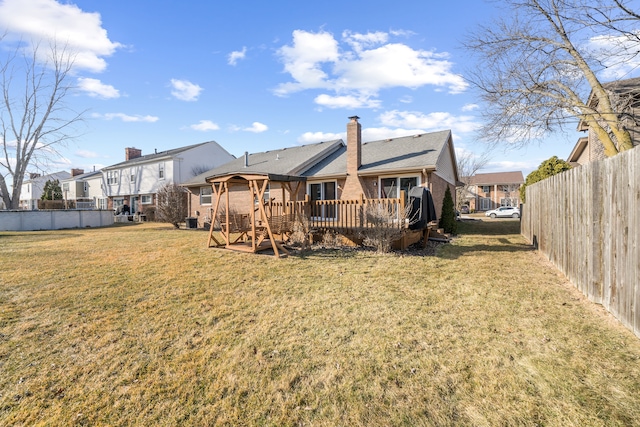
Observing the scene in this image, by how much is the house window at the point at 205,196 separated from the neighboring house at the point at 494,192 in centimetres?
4178

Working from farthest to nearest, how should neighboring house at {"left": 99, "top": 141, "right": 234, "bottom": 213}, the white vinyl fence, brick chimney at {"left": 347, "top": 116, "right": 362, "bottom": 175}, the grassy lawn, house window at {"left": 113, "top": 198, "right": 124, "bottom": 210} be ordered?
house window at {"left": 113, "top": 198, "right": 124, "bottom": 210}, neighboring house at {"left": 99, "top": 141, "right": 234, "bottom": 213}, the white vinyl fence, brick chimney at {"left": 347, "top": 116, "right": 362, "bottom": 175}, the grassy lawn

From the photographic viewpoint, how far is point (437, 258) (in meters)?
8.27

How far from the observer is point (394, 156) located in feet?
49.3

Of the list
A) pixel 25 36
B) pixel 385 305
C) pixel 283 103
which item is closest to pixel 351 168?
pixel 283 103

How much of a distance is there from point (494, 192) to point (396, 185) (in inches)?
1800

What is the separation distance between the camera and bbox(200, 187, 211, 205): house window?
20891mm

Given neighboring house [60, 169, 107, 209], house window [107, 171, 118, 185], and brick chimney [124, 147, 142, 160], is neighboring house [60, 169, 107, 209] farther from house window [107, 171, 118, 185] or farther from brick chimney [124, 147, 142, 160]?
brick chimney [124, 147, 142, 160]

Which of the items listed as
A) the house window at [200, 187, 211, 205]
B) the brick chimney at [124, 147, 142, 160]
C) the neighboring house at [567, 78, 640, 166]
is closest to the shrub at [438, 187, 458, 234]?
the neighboring house at [567, 78, 640, 166]

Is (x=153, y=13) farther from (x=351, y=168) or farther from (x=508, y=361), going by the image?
(x=508, y=361)

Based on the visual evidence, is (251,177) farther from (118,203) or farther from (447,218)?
(118,203)

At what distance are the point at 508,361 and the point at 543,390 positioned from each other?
0.47 meters

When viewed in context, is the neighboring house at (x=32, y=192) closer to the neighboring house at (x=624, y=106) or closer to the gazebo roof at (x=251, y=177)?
the gazebo roof at (x=251, y=177)

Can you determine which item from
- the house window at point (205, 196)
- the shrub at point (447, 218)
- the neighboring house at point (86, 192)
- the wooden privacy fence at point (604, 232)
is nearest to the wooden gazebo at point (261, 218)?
the wooden privacy fence at point (604, 232)

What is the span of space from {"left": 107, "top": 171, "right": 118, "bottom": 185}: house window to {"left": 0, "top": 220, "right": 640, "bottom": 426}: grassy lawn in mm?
31999
